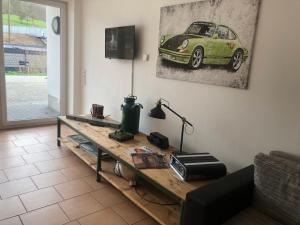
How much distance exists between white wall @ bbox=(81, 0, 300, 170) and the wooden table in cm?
45

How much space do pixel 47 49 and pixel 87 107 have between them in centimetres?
125

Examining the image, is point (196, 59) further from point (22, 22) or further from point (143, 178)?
point (22, 22)

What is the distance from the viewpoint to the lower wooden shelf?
1887mm

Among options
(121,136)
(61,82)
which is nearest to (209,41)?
(121,136)

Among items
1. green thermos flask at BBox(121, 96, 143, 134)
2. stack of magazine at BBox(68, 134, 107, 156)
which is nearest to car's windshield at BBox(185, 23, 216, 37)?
green thermos flask at BBox(121, 96, 143, 134)

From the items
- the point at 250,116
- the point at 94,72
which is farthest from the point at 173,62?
the point at 94,72

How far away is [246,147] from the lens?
2027mm

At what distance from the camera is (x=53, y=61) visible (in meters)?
4.43

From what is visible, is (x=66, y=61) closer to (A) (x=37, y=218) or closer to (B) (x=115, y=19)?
(B) (x=115, y=19)

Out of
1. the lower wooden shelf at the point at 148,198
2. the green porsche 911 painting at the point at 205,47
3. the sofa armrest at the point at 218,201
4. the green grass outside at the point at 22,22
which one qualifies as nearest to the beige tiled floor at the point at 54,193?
the lower wooden shelf at the point at 148,198

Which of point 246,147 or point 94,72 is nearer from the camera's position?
point 246,147

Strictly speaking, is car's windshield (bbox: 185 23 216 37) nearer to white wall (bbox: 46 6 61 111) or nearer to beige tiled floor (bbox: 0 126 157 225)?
beige tiled floor (bbox: 0 126 157 225)

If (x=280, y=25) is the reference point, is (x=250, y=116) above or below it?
below

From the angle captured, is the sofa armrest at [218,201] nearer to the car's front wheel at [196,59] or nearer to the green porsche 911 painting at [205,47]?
the green porsche 911 painting at [205,47]
